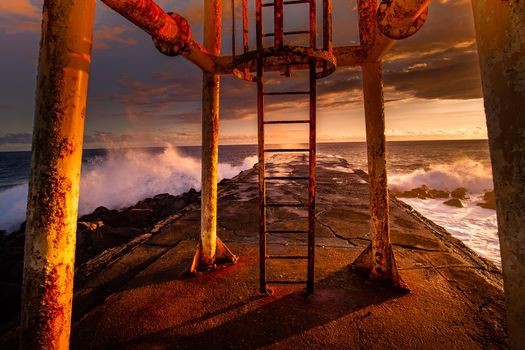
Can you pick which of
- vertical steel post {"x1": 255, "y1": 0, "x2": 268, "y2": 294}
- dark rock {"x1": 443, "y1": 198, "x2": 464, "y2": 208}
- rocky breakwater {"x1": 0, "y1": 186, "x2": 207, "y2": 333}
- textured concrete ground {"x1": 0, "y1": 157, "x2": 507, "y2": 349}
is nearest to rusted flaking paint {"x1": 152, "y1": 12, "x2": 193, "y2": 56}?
vertical steel post {"x1": 255, "y1": 0, "x2": 268, "y2": 294}

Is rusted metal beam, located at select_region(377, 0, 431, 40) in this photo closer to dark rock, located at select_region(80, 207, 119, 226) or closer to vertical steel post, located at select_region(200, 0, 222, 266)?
vertical steel post, located at select_region(200, 0, 222, 266)

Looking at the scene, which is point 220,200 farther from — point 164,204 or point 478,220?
point 478,220

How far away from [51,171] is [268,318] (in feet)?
7.68

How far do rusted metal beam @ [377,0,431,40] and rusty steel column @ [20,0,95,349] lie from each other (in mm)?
2268

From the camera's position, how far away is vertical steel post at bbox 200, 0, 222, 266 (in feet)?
11.6

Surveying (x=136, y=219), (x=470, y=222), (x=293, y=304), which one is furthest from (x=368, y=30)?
(x=470, y=222)

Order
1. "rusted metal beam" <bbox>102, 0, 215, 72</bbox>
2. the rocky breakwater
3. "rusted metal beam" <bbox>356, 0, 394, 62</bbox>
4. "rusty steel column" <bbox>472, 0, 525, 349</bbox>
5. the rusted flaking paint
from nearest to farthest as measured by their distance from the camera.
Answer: "rusty steel column" <bbox>472, 0, 525, 349</bbox>, "rusted metal beam" <bbox>102, 0, 215, 72</bbox>, the rusted flaking paint, "rusted metal beam" <bbox>356, 0, 394, 62</bbox>, the rocky breakwater

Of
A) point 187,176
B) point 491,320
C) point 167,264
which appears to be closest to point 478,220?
point 491,320

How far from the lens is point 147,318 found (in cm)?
269

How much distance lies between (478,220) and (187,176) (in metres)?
21.7

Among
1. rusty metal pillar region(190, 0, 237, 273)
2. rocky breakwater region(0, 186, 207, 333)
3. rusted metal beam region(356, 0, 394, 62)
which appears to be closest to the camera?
rusted metal beam region(356, 0, 394, 62)

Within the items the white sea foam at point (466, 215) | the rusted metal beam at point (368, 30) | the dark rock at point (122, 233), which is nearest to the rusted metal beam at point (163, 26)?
the rusted metal beam at point (368, 30)

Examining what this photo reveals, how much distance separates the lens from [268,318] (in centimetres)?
267

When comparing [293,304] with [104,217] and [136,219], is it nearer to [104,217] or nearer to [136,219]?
[136,219]
